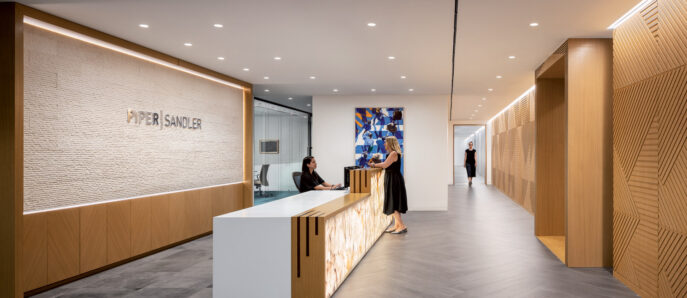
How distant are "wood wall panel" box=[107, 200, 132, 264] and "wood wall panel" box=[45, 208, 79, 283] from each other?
18.7 inches

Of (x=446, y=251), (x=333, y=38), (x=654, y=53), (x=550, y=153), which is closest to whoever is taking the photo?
(x=654, y=53)

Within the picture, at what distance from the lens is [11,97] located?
416 cm

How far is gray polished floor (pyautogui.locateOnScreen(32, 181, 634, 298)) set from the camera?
4.36 metres

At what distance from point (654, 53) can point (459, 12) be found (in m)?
1.88

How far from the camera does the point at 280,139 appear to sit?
12.7 m

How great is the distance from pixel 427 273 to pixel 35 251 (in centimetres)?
428

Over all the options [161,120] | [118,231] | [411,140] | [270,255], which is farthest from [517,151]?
[118,231]

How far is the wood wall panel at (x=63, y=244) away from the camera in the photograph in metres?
4.64

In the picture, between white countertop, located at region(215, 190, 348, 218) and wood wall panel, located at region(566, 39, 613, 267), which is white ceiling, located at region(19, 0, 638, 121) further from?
white countertop, located at region(215, 190, 348, 218)

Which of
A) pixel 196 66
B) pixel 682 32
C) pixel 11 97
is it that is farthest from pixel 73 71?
pixel 682 32

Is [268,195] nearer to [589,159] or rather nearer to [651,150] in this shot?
[589,159]

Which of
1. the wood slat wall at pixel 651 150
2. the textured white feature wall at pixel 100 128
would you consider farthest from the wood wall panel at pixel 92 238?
the wood slat wall at pixel 651 150

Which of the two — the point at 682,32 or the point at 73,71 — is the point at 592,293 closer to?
the point at 682,32

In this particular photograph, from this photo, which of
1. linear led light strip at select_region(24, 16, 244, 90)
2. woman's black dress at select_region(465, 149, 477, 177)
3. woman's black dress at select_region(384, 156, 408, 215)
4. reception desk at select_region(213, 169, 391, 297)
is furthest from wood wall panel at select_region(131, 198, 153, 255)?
woman's black dress at select_region(465, 149, 477, 177)
